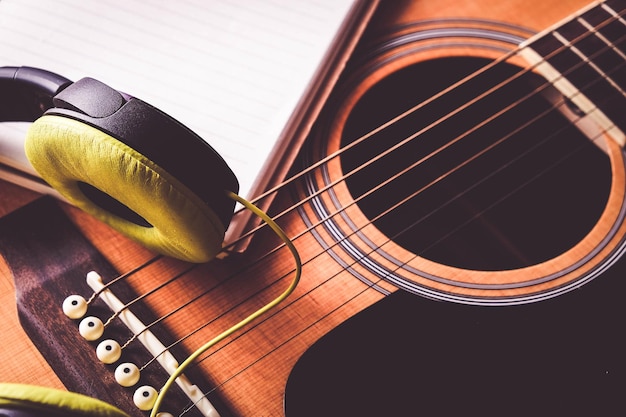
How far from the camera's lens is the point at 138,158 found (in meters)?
0.47

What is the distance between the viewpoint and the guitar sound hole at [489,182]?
3.18 ft

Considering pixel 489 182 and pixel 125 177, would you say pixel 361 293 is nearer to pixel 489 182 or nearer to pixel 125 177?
pixel 125 177

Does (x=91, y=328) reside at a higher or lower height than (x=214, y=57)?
lower

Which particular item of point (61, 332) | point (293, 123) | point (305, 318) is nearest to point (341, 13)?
point (293, 123)

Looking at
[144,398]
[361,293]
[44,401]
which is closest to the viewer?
[44,401]

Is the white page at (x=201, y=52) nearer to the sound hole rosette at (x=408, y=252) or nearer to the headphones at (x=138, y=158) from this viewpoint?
the sound hole rosette at (x=408, y=252)

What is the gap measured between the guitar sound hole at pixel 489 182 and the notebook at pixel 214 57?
20 centimetres

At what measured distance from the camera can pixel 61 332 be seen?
63 cm

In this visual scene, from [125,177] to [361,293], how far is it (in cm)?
32

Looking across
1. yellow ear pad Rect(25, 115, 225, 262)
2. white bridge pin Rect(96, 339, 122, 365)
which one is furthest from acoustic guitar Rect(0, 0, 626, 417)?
yellow ear pad Rect(25, 115, 225, 262)

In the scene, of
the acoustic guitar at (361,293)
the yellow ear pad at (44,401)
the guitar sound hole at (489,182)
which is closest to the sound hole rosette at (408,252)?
the acoustic guitar at (361,293)

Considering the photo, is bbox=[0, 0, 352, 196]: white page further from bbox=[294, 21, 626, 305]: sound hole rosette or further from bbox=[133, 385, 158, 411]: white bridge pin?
bbox=[133, 385, 158, 411]: white bridge pin

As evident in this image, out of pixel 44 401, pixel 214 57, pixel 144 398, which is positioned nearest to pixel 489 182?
pixel 214 57

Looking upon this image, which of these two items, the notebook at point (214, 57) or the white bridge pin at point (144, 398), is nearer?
the white bridge pin at point (144, 398)
